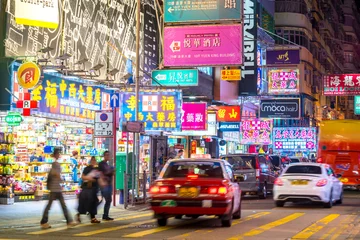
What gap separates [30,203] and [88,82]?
20.2 ft

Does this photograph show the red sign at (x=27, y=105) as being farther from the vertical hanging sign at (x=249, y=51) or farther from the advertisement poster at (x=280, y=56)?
the advertisement poster at (x=280, y=56)

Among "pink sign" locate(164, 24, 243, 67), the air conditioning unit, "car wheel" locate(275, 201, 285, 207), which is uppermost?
the air conditioning unit

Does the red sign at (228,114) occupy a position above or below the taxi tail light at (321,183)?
above

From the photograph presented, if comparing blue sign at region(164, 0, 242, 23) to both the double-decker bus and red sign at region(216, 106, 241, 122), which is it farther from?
red sign at region(216, 106, 241, 122)

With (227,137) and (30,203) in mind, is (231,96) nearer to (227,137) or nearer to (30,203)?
(227,137)

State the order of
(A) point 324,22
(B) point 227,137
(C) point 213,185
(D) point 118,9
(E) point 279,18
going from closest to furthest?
(C) point 213,185 < (D) point 118,9 < (B) point 227,137 < (E) point 279,18 < (A) point 324,22

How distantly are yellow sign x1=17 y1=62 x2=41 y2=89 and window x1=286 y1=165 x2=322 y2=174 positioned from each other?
29.8ft

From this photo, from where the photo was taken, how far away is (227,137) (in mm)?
52938

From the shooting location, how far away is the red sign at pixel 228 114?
4334 centimetres

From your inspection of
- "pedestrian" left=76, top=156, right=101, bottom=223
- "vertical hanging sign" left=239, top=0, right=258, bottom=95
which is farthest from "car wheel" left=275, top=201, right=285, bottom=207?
"vertical hanging sign" left=239, top=0, right=258, bottom=95

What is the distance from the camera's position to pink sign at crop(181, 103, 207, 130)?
35641 mm

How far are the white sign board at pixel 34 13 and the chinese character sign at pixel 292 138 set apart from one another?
4368 cm

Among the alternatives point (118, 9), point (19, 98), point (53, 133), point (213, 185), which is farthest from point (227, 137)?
point (213, 185)

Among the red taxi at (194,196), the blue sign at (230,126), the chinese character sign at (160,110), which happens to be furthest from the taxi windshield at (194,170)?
the blue sign at (230,126)
